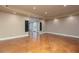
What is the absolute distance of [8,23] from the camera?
7980 millimetres

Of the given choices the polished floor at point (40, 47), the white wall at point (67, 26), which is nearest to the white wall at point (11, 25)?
the polished floor at point (40, 47)

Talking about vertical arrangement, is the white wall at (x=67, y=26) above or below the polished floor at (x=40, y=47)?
above

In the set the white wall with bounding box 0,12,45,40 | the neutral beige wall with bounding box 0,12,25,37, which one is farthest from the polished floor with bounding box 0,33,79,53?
the neutral beige wall with bounding box 0,12,25,37

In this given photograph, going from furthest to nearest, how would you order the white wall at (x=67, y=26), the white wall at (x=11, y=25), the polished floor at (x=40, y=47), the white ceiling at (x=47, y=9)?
the white wall at (x=67, y=26)
the white wall at (x=11, y=25)
the white ceiling at (x=47, y=9)
the polished floor at (x=40, y=47)

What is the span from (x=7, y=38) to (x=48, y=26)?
3152 millimetres

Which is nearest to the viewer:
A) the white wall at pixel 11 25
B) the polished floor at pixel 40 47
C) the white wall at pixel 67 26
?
the polished floor at pixel 40 47

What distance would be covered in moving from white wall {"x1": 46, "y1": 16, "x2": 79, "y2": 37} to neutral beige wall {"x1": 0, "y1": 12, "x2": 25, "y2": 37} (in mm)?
2949

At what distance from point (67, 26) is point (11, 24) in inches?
204

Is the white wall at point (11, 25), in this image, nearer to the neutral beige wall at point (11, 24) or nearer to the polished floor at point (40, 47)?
the neutral beige wall at point (11, 24)

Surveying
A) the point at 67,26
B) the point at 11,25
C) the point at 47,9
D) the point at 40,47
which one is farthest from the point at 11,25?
the point at 67,26

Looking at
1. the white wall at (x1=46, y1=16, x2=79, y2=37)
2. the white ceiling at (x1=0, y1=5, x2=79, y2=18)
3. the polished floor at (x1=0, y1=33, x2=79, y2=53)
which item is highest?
the white ceiling at (x1=0, y1=5, x2=79, y2=18)

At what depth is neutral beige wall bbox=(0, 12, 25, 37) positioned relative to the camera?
7.39 m

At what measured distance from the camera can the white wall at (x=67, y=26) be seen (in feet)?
28.4

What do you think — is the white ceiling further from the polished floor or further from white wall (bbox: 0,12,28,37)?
the polished floor
